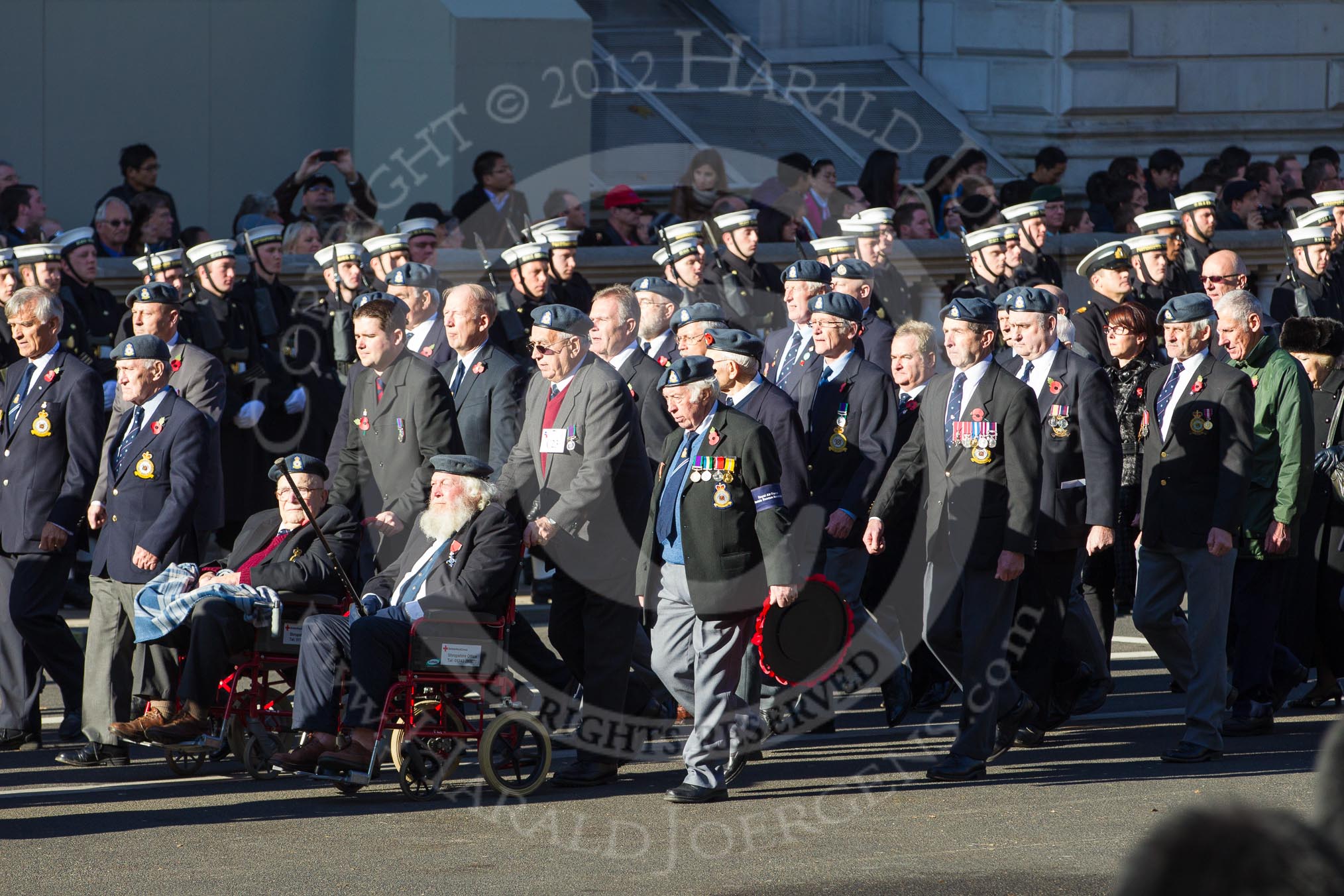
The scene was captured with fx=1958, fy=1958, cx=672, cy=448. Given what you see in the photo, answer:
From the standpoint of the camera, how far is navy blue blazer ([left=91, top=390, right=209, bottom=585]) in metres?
8.18

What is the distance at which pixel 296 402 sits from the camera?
1195cm

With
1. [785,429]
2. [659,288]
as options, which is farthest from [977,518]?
[659,288]

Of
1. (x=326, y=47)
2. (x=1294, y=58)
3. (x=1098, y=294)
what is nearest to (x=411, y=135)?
(x=326, y=47)

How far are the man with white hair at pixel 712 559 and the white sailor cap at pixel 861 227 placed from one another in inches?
206

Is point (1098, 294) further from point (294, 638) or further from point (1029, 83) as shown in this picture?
point (1029, 83)

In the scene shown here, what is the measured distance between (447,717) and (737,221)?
17.9 ft

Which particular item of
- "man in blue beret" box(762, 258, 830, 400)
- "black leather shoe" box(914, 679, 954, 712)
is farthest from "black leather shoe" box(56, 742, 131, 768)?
"black leather shoe" box(914, 679, 954, 712)

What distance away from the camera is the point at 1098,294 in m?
11.4

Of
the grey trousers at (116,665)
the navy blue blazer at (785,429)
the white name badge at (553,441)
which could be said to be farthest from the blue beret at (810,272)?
the grey trousers at (116,665)

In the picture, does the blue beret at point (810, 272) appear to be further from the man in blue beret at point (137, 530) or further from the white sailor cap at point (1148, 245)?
the white sailor cap at point (1148, 245)

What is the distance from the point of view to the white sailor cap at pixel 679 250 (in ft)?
38.2

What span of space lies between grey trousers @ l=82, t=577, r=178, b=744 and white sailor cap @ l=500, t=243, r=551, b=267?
420cm

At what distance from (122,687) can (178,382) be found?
171cm

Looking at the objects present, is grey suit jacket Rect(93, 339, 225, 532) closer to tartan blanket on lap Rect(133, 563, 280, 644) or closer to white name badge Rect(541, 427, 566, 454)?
tartan blanket on lap Rect(133, 563, 280, 644)
